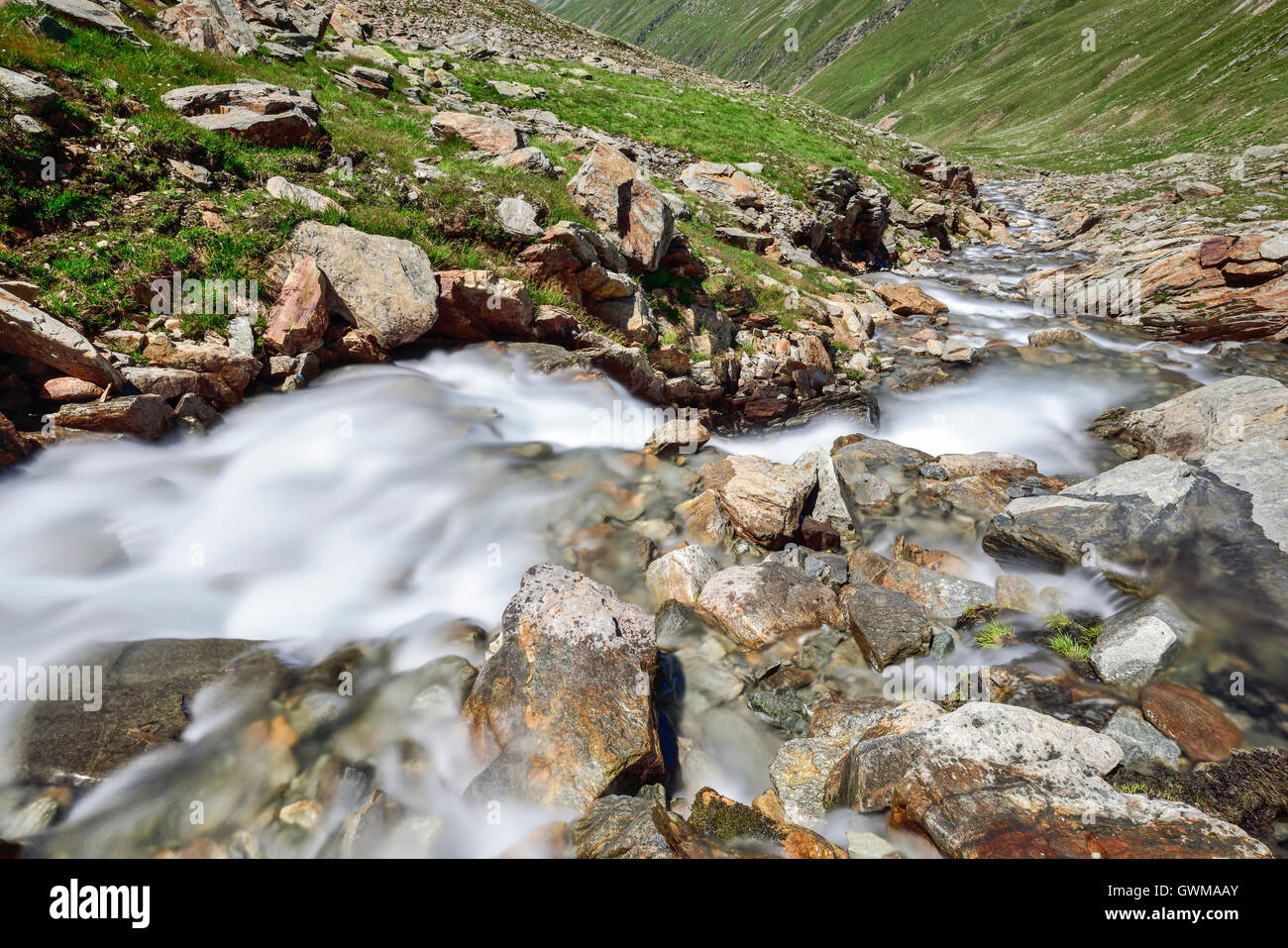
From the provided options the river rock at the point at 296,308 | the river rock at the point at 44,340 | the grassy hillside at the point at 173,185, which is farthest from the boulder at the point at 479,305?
the river rock at the point at 44,340

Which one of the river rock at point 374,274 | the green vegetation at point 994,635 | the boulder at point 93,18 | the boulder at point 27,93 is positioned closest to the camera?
the green vegetation at point 994,635

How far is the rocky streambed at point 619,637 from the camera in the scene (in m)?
4.51

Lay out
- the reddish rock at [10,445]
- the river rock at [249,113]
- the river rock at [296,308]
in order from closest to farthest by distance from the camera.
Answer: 1. the reddish rock at [10,445]
2. the river rock at [296,308]
3. the river rock at [249,113]

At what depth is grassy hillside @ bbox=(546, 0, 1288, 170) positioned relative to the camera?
4903cm

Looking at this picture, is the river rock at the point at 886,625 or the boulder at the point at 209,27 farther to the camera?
the boulder at the point at 209,27

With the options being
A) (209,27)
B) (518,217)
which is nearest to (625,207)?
(518,217)

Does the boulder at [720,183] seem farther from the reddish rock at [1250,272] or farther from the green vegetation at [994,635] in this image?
the green vegetation at [994,635]

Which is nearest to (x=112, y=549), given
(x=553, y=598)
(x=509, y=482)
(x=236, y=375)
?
(x=236, y=375)

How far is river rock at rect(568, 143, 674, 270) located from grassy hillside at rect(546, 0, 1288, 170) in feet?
155

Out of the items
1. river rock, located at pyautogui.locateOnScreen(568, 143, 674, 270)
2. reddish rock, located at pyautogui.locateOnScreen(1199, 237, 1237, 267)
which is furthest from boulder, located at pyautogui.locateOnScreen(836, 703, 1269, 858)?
reddish rock, located at pyautogui.locateOnScreen(1199, 237, 1237, 267)

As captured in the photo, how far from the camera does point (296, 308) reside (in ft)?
30.2

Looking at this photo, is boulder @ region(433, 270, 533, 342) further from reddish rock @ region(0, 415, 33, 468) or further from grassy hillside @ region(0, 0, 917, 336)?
reddish rock @ region(0, 415, 33, 468)

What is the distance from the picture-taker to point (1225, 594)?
6672 mm

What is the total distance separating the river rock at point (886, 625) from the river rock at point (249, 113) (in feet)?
51.9
